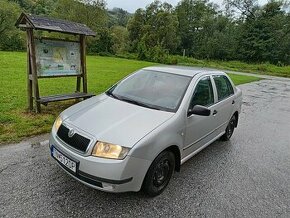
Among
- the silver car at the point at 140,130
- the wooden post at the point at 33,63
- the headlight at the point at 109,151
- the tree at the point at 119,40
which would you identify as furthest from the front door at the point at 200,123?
the tree at the point at 119,40

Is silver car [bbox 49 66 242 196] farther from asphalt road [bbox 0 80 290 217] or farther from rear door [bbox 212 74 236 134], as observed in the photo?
asphalt road [bbox 0 80 290 217]

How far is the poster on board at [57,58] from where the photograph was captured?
6.07m

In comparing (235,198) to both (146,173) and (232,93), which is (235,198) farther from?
(232,93)

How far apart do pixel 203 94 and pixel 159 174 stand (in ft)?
5.21

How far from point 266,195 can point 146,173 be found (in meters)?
1.80

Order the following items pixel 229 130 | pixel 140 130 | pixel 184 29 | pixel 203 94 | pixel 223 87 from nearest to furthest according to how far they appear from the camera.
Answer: pixel 140 130
pixel 203 94
pixel 223 87
pixel 229 130
pixel 184 29

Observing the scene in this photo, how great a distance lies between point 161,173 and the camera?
321cm

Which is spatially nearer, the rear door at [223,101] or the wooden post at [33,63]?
the rear door at [223,101]

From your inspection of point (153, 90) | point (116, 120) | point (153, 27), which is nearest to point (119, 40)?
point (153, 27)

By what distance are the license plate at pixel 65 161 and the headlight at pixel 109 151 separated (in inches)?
12.2

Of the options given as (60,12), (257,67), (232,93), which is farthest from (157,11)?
(232,93)

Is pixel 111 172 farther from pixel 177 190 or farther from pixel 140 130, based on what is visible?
pixel 177 190

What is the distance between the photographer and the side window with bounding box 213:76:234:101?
4593mm

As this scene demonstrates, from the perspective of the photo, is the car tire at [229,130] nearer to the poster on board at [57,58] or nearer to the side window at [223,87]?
the side window at [223,87]
